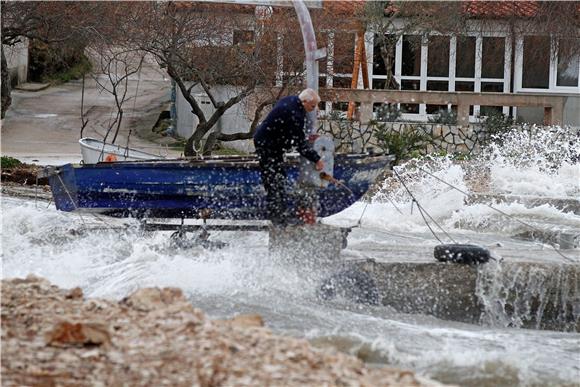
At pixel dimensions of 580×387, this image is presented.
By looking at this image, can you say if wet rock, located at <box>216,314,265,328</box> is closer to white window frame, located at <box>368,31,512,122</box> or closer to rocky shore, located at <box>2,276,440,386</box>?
rocky shore, located at <box>2,276,440,386</box>

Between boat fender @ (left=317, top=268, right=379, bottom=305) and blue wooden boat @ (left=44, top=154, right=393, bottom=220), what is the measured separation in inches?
50.5

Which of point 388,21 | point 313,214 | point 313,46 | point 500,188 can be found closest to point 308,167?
point 313,214

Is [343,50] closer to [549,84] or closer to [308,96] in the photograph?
[549,84]

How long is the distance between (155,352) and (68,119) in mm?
28092

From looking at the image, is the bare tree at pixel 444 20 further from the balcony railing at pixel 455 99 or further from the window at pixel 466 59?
the balcony railing at pixel 455 99

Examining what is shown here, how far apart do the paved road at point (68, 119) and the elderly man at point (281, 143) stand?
1238 cm

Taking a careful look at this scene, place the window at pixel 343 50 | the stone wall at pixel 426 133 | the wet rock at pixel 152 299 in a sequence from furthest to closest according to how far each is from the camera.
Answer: the window at pixel 343 50
the stone wall at pixel 426 133
the wet rock at pixel 152 299

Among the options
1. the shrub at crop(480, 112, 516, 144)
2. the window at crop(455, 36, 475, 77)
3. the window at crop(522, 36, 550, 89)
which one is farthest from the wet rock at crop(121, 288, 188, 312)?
the window at crop(455, 36, 475, 77)

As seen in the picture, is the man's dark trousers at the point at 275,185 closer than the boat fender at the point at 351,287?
No

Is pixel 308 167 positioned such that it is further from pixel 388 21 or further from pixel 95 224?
pixel 388 21

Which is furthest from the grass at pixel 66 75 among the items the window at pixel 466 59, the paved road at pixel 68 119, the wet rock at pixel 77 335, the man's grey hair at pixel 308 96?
the wet rock at pixel 77 335

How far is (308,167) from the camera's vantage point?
13.6 m

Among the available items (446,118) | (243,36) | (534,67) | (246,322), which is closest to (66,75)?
(534,67)

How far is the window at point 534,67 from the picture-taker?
111 feet
